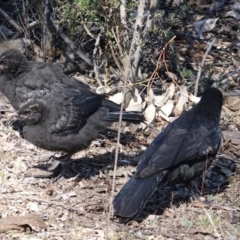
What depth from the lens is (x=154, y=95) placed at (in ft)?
33.6

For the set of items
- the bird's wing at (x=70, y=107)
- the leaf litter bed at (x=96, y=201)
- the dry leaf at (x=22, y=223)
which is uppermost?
the bird's wing at (x=70, y=107)

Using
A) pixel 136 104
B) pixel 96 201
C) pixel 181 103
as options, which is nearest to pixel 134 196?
pixel 96 201

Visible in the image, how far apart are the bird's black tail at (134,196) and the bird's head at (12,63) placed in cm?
272

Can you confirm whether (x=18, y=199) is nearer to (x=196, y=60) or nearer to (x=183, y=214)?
(x=183, y=214)

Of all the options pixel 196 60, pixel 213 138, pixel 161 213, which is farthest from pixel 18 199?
pixel 196 60

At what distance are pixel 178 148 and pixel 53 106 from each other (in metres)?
1.69

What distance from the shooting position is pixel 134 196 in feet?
23.3

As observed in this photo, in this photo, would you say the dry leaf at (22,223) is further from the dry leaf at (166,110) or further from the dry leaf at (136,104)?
the dry leaf at (166,110)

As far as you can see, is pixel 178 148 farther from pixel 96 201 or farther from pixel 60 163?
pixel 60 163

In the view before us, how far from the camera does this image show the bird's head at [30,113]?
816 centimetres

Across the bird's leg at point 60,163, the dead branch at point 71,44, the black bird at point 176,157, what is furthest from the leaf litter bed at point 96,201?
the dead branch at point 71,44

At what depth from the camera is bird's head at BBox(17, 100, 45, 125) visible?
8.16 meters

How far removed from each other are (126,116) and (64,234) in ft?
7.33

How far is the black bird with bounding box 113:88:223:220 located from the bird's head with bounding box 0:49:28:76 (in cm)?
236
